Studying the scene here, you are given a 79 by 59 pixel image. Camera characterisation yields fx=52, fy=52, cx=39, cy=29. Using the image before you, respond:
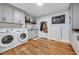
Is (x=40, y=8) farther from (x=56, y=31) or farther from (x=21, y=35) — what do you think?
(x=21, y=35)

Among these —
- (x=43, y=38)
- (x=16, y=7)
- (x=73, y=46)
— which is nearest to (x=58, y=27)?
(x=43, y=38)

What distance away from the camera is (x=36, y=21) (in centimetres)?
115

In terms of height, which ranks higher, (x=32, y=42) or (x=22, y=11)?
(x=22, y=11)

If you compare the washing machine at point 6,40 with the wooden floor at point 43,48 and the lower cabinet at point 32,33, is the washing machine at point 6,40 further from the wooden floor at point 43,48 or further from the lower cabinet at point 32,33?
the lower cabinet at point 32,33

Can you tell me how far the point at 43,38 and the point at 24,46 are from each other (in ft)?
1.61

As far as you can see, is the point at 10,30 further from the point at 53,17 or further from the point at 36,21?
the point at 53,17

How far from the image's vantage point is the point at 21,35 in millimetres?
1317

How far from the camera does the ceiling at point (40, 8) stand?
101 cm

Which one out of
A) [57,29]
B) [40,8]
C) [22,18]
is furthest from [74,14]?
[22,18]

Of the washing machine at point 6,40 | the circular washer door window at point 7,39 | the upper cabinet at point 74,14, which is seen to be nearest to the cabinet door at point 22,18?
the washing machine at point 6,40

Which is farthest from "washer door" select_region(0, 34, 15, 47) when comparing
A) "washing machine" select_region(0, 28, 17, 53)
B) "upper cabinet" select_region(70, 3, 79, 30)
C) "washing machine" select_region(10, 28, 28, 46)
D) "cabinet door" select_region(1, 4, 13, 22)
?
"upper cabinet" select_region(70, 3, 79, 30)

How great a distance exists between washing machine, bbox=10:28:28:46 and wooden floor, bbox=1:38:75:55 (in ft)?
0.40

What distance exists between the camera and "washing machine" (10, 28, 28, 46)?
1176 millimetres

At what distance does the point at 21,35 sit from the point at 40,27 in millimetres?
535
